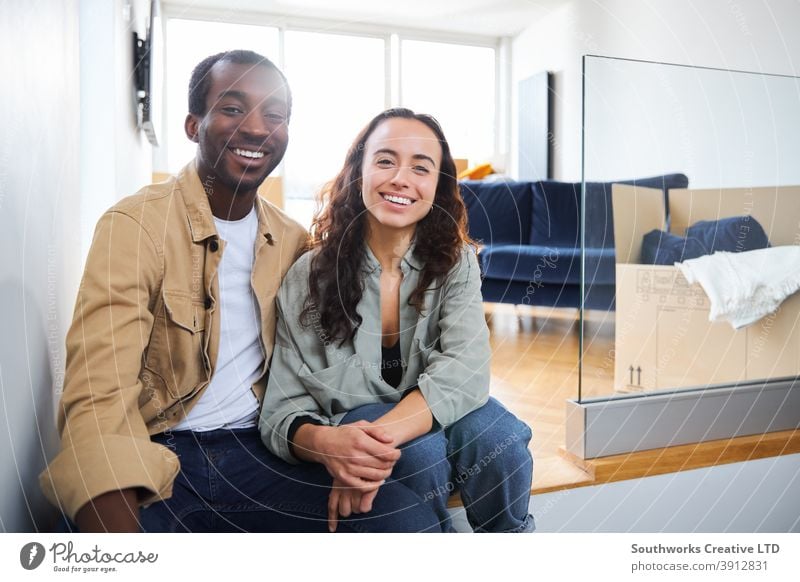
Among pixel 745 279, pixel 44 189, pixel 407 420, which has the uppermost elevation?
pixel 44 189

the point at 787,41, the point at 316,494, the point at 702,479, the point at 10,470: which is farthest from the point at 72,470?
the point at 787,41

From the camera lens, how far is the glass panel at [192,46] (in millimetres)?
567

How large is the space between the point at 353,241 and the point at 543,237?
798mm

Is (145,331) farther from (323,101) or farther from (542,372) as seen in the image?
(542,372)

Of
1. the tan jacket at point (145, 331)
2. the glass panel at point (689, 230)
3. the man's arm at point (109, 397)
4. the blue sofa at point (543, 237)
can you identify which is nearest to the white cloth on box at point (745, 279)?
the glass panel at point (689, 230)

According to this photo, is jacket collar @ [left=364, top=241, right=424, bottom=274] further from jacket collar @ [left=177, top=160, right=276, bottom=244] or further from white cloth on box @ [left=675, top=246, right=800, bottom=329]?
white cloth on box @ [left=675, top=246, right=800, bottom=329]

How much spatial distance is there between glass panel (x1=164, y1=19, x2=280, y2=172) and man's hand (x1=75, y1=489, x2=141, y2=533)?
0.98 ft

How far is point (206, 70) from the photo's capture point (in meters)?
0.54

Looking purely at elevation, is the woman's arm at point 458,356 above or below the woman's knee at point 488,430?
above

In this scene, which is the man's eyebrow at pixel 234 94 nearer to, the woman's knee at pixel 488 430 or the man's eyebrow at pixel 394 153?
the man's eyebrow at pixel 394 153

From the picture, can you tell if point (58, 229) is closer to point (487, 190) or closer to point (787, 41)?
point (487, 190)

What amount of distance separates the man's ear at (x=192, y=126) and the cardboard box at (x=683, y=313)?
513 mm

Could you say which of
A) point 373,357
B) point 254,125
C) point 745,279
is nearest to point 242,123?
point 254,125
